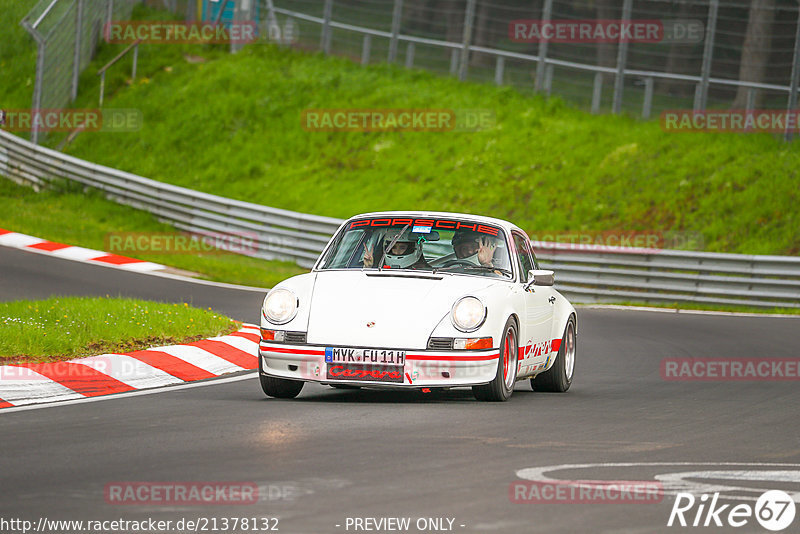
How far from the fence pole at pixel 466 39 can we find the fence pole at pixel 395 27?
6.11 ft

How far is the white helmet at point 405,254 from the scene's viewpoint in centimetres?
981

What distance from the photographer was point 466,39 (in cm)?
3062

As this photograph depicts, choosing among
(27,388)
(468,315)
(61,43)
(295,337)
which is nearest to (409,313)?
(468,315)

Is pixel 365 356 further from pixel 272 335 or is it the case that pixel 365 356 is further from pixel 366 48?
pixel 366 48

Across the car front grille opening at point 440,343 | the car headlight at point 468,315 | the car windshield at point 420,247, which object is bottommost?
the car front grille opening at point 440,343

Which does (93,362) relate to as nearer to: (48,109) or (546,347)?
(546,347)

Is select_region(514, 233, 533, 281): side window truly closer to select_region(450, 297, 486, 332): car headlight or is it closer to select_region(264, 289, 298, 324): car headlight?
select_region(450, 297, 486, 332): car headlight

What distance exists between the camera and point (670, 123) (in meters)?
27.0

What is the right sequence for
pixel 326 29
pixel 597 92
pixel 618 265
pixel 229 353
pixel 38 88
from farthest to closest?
pixel 326 29, pixel 38 88, pixel 597 92, pixel 618 265, pixel 229 353

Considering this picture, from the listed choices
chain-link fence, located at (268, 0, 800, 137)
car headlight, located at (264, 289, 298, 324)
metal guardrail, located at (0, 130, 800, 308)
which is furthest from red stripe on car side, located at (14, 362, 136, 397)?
chain-link fence, located at (268, 0, 800, 137)

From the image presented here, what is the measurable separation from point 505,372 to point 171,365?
3.06 metres

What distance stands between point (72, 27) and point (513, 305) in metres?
26.2

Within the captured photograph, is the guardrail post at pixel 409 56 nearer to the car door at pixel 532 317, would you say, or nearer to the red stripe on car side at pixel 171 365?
the car door at pixel 532 317

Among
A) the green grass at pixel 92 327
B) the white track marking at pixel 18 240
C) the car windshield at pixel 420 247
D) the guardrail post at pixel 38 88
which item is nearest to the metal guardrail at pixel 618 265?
the white track marking at pixel 18 240
